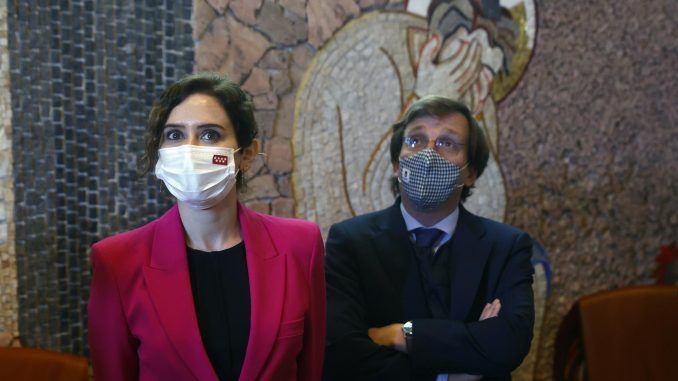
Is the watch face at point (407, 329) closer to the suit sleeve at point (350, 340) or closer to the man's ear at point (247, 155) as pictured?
the suit sleeve at point (350, 340)

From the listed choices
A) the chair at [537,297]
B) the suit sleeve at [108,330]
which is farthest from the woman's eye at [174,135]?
the chair at [537,297]

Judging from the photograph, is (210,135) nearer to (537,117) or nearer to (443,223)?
(443,223)

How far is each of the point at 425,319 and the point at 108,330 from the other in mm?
1061

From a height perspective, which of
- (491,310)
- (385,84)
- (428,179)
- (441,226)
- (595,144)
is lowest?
(491,310)

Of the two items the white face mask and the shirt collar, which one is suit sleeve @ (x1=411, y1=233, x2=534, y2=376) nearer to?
the shirt collar

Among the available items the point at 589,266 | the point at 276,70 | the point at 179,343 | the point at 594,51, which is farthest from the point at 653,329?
the point at 179,343

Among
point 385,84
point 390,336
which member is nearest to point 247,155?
point 390,336

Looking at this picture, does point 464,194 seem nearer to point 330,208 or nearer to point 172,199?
point 330,208

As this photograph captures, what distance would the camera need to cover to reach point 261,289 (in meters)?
2.03

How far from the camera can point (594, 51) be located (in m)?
3.78

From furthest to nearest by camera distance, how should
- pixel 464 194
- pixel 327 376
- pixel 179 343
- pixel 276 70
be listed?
pixel 276 70 < pixel 464 194 < pixel 327 376 < pixel 179 343

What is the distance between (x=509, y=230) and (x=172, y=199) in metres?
1.34

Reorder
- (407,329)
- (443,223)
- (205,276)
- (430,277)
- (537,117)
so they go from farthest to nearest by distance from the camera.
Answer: (537,117), (443,223), (430,277), (407,329), (205,276)

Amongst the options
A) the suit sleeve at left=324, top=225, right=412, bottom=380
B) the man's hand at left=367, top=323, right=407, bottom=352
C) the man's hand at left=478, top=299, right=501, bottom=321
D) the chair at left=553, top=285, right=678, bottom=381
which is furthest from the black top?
the chair at left=553, top=285, right=678, bottom=381
